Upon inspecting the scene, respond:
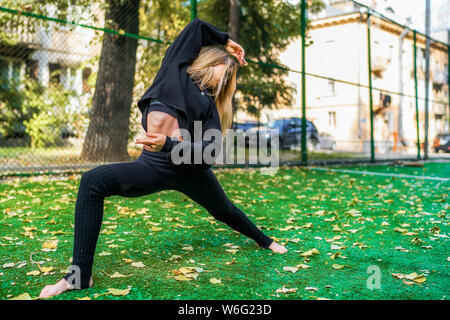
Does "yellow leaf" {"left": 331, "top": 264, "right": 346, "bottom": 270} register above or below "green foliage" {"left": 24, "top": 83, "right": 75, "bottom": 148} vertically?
below

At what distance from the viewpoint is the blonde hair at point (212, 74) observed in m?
2.42

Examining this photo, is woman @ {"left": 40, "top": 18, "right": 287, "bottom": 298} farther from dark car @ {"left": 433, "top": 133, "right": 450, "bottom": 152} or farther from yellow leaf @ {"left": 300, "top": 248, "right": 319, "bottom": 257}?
dark car @ {"left": 433, "top": 133, "right": 450, "bottom": 152}

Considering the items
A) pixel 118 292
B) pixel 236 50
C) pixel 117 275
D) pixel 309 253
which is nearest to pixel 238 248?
pixel 309 253

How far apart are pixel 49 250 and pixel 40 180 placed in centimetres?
415

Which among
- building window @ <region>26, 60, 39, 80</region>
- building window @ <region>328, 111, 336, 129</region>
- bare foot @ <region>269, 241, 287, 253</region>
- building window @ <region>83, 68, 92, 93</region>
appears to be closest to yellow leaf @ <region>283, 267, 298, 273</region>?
bare foot @ <region>269, 241, 287, 253</region>

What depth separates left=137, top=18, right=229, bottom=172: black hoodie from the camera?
2.23m

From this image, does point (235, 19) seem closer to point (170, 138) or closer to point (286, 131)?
point (286, 131)

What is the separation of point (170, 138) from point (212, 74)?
551 millimetres

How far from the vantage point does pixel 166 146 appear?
2.08m

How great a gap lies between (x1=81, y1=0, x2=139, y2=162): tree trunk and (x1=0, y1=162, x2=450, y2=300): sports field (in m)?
2.94

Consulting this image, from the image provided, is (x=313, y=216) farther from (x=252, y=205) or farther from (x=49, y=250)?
(x=49, y=250)

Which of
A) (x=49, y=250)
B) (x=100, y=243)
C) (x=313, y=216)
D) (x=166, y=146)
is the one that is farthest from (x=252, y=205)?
(x=166, y=146)

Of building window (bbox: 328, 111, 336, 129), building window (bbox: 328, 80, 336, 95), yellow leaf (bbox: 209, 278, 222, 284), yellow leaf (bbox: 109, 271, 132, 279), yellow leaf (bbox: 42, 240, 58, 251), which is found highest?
building window (bbox: 328, 80, 336, 95)

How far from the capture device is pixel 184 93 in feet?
7.48
